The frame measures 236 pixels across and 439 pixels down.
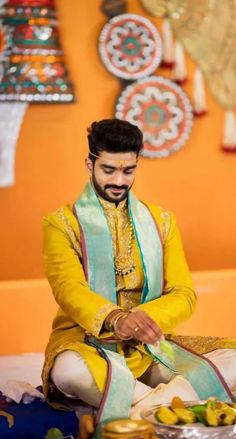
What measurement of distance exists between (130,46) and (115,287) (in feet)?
7.07

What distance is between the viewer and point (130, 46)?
17.5 ft

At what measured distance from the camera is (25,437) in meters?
3.33

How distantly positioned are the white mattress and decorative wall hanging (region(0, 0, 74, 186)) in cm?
108

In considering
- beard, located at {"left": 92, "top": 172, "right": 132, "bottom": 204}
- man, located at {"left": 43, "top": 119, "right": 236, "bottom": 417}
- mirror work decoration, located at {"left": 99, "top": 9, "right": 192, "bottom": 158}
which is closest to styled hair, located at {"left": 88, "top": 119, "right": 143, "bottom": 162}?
man, located at {"left": 43, "top": 119, "right": 236, "bottom": 417}

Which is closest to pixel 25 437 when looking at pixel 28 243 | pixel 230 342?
pixel 230 342

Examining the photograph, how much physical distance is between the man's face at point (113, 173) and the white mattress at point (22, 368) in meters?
1.22

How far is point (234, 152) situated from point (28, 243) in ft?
4.62

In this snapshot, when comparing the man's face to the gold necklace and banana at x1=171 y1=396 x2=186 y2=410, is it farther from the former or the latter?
banana at x1=171 y1=396 x2=186 y2=410

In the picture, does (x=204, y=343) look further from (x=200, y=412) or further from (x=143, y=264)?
(x=200, y=412)

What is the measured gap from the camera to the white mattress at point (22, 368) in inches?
177

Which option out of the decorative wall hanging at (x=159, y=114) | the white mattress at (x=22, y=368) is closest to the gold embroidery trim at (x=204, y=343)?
the white mattress at (x=22, y=368)

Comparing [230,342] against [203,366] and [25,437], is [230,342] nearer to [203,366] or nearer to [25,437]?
[203,366]

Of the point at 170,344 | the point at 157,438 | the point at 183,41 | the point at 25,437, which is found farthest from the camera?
the point at 183,41

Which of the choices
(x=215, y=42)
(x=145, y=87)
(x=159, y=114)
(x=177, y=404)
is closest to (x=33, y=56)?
(x=145, y=87)
